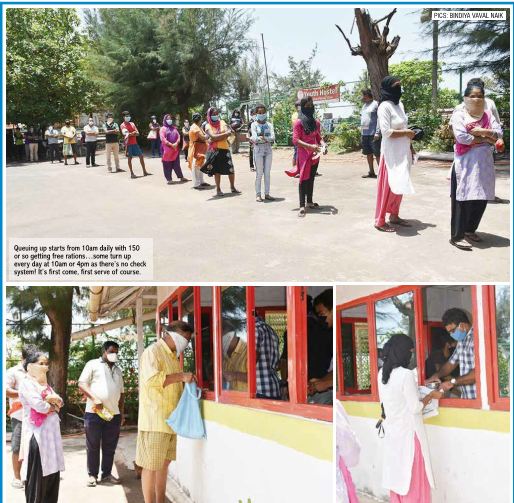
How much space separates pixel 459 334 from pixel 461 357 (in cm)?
12

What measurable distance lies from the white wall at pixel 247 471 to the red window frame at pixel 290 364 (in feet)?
0.58

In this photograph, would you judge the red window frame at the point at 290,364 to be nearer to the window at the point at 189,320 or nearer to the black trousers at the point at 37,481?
the window at the point at 189,320

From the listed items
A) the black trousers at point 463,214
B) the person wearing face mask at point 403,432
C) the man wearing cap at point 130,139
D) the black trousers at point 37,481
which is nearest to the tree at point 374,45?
the black trousers at point 463,214

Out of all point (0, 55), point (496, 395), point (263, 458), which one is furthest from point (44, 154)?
point (496, 395)

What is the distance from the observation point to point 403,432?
343cm

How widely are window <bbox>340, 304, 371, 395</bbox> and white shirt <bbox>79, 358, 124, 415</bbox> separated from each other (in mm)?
2100

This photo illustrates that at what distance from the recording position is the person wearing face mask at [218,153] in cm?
694

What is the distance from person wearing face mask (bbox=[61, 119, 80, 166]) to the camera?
8.94 meters

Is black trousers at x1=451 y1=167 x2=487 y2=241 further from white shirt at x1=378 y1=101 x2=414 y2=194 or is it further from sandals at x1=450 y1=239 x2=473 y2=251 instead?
white shirt at x1=378 y1=101 x2=414 y2=194

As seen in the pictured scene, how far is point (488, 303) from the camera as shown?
303cm

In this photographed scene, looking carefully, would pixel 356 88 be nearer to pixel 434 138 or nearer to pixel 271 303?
pixel 434 138

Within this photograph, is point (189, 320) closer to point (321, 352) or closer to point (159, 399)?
point (159, 399)
